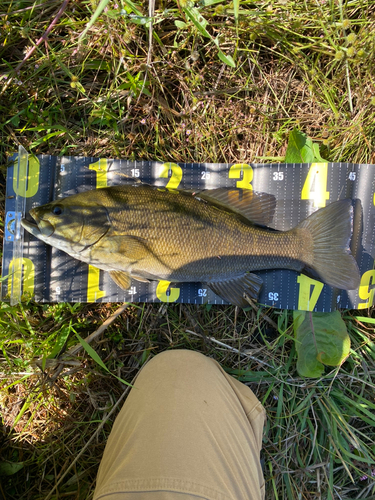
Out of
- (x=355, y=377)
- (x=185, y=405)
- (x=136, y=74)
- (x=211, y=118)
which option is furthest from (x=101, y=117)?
(x=355, y=377)

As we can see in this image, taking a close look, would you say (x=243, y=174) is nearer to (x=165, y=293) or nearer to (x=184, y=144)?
(x=184, y=144)

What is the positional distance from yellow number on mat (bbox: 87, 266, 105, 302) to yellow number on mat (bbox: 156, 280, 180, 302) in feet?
1.72

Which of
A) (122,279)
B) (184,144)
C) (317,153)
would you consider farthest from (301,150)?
(122,279)

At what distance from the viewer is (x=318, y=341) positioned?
2.90 meters

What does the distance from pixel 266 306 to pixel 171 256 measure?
105cm

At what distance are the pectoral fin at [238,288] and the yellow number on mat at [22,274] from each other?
1.66m

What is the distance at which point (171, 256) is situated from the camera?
2641mm

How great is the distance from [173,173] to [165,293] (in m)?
1.13

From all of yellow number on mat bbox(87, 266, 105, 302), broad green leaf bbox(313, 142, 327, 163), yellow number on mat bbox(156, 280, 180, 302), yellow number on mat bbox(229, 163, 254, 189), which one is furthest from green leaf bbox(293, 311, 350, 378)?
yellow number on mat bbox(87, 266, 105, 302)

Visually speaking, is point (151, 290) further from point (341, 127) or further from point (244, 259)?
point (341, 127)

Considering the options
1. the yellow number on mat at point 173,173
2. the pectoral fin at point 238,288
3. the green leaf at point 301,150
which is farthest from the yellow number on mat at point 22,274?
the green leaf at point 301,150

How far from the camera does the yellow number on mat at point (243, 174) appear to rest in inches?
118

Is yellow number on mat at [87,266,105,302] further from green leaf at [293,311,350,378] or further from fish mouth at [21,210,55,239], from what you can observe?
green leaf at [293,311,350,378]

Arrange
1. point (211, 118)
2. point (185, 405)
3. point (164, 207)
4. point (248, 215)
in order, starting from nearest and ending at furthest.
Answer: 1. point (185, 405)
2. point (164, 207)
3. point (248, 215)
4. point (211, 118)
